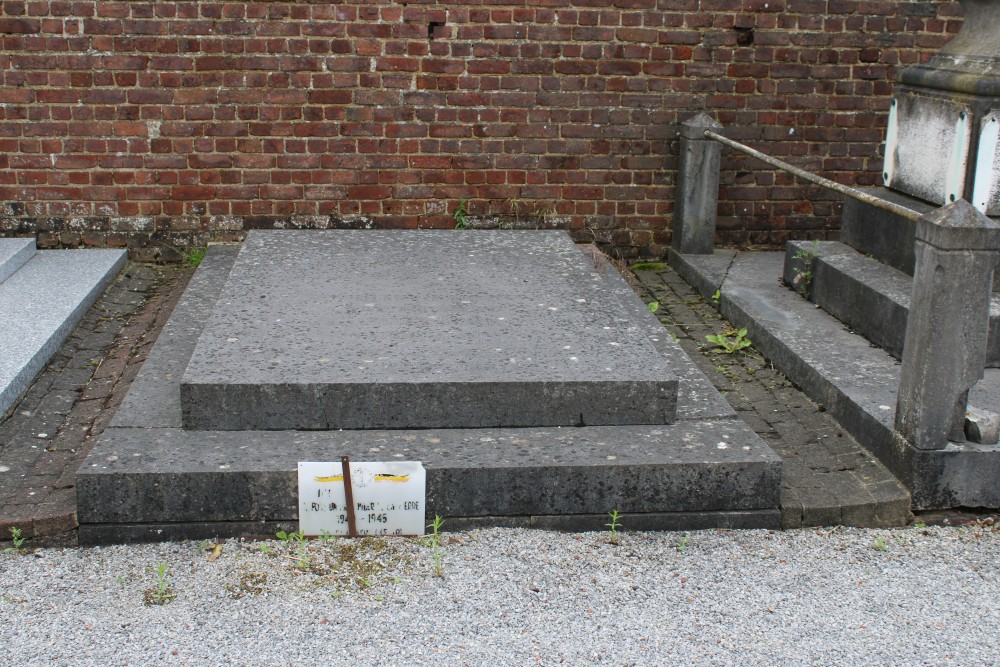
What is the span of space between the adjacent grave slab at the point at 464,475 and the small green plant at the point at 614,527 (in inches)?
1.3

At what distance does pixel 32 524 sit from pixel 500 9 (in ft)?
13.2

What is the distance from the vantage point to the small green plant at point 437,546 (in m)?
3.18

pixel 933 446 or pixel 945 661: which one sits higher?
pixel 933 446

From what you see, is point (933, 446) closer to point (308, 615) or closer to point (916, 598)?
point (916, 598)

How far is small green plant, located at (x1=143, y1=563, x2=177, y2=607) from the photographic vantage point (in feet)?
9.87

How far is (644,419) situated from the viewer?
149 inches

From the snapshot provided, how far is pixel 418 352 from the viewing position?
3.93m

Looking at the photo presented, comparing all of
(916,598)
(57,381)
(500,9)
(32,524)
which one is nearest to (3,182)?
(57,381)

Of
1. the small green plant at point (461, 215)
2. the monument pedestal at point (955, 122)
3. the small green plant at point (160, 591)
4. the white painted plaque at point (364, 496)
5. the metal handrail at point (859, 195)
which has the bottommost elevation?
the small green plant at point (160, 591)

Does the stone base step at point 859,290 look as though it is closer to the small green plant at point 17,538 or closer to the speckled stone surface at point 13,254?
the small green plant at point 17,538

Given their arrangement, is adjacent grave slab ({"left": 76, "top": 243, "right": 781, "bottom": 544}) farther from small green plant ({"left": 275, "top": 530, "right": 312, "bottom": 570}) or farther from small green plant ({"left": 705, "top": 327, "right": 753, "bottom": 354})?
small green plant ({"left": 705, "top": 327, "right": 753, "bottom": 354})

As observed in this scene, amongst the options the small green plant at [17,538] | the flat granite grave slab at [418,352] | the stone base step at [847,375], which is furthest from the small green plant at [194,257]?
the small green plant at [17,538]

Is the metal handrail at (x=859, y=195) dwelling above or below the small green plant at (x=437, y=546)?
above

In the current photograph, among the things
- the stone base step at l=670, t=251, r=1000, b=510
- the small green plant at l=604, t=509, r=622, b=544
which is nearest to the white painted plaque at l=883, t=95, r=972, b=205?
the stone base step at l=670, t=251, r=1000, b=510
